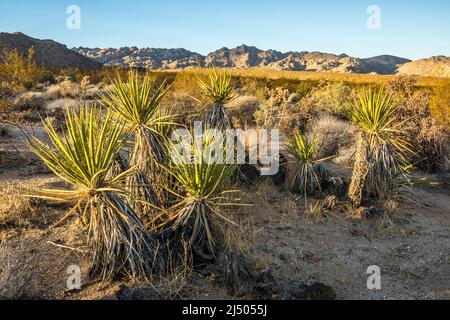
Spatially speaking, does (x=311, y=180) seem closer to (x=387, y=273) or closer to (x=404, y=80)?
Answer: (x=387, y=273)

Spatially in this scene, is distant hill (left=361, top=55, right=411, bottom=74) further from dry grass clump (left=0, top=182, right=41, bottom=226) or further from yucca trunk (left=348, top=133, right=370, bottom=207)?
dry grass clump (left=0, top=182, right=41, bottom=226)

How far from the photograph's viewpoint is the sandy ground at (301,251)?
3.64 m

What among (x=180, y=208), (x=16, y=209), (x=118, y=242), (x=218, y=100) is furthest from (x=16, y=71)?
(x=118, y=242)

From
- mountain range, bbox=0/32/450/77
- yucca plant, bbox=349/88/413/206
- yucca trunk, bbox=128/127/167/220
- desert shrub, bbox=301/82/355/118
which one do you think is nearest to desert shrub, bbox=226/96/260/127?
desert shrub, bbox=301/82/355/118

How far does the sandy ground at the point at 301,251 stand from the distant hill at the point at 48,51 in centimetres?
5049

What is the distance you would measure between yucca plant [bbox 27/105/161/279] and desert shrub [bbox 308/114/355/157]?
6939 mm

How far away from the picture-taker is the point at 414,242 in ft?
16.6

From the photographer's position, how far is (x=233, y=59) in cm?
12756

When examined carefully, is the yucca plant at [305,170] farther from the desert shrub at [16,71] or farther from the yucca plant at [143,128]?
the desert shrub at [16,71]

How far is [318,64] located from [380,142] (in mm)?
112834

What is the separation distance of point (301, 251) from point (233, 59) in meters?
129

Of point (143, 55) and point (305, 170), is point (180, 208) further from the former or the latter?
point (143, 55)

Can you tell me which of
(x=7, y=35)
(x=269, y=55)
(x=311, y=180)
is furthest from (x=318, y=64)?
(x=311, y=180)

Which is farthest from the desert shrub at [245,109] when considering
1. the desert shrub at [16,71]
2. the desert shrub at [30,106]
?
the desert shrub at [16,71]
